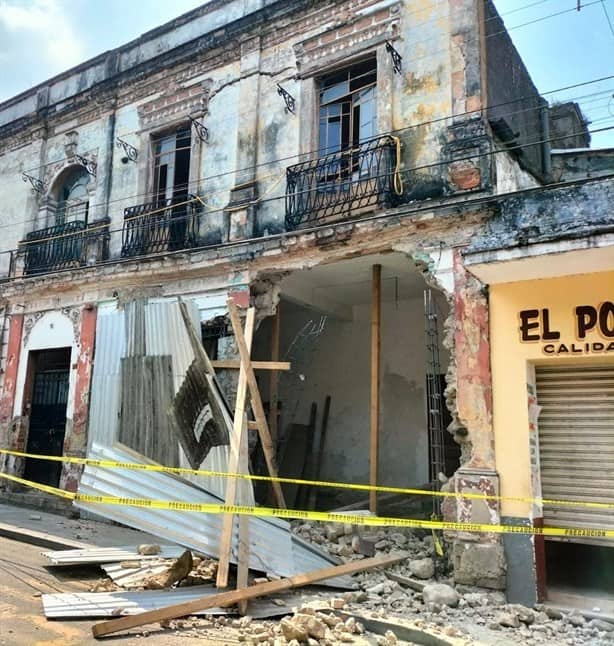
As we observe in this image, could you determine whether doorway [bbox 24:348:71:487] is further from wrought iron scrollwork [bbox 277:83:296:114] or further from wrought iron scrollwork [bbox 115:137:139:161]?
wrought iron scrollwork [bbox 277:83:296:114]

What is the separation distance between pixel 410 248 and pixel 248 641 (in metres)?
4.82

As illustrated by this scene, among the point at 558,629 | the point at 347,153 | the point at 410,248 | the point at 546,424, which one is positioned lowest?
the point at 558,629

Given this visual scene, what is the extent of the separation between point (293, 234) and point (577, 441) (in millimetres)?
4410

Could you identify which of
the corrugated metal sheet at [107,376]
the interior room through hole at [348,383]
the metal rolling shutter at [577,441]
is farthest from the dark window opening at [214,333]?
the metal rolling shutter at [577,441]

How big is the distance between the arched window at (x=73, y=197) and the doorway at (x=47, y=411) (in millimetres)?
2808

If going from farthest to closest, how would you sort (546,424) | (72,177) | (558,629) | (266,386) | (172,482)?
(72,177) → (266,386) → (546,424) → (172,482) → (558,629)

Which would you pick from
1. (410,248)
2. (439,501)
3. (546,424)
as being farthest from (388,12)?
(439,501)

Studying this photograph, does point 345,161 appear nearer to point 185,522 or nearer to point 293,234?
point 293,234

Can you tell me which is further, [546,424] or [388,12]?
[388,12]

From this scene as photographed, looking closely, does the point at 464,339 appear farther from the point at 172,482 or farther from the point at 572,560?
the point at 172,482

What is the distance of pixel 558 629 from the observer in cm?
496

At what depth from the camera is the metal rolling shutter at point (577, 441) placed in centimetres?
611

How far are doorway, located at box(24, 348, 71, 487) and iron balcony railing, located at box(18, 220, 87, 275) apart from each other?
1.72 m

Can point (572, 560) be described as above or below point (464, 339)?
below
